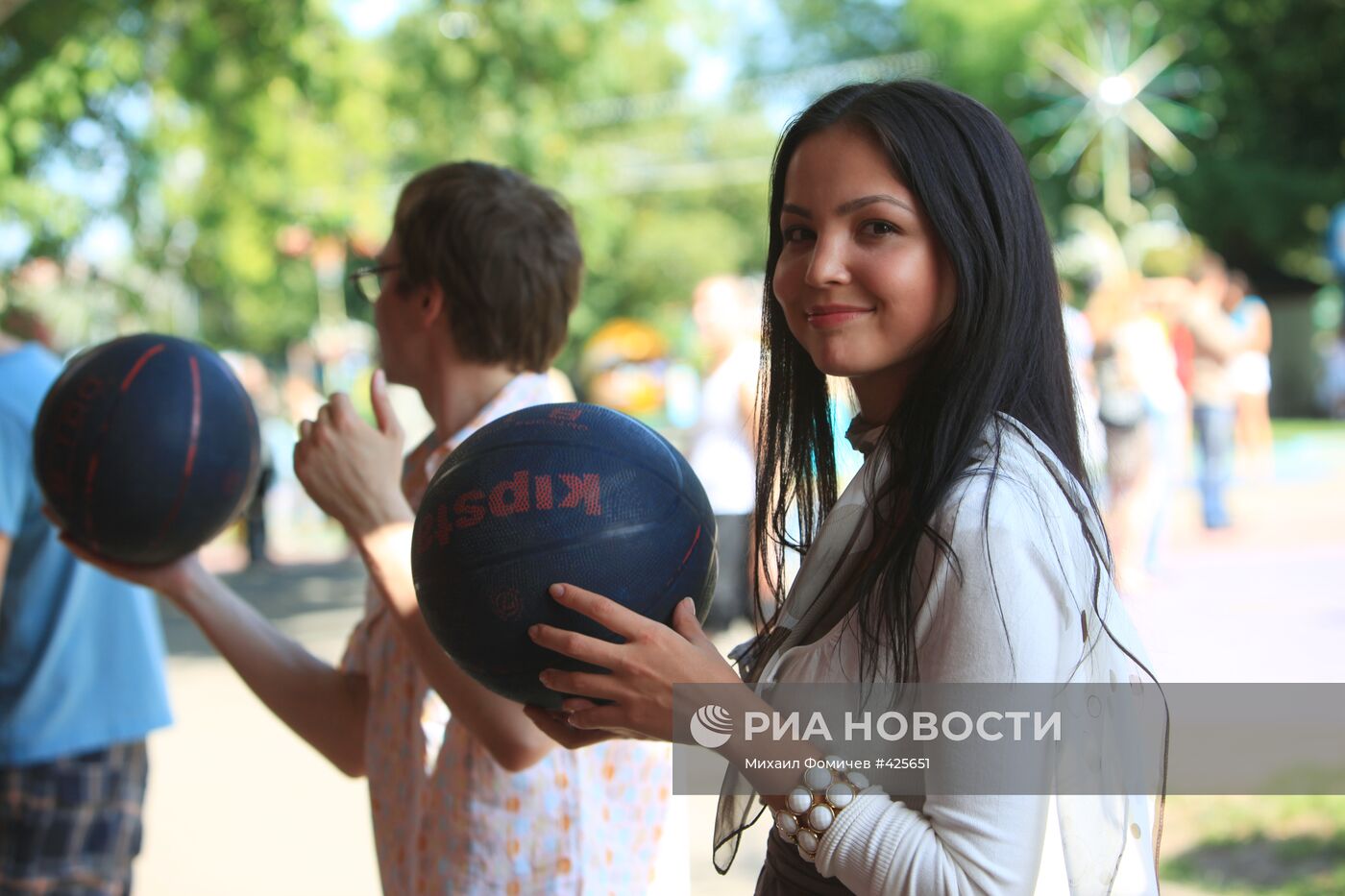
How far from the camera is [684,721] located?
68.5 inches

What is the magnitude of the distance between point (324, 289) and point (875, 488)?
2665cm

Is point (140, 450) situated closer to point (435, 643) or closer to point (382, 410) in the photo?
point (382, 410)

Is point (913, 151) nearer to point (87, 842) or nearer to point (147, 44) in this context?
point (87, 842)

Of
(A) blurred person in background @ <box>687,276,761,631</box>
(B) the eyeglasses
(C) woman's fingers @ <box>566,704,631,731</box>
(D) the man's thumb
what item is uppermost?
(A) blurred person in background @ <box>687,276,761,631</box>

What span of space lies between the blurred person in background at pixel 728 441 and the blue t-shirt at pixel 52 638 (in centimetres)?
420

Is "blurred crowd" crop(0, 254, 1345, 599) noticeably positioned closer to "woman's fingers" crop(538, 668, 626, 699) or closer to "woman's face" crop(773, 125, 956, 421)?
"woman's face" crop(773, 125, 956, 421)

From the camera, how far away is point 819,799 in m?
1.71

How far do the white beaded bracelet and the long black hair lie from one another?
0.14 m

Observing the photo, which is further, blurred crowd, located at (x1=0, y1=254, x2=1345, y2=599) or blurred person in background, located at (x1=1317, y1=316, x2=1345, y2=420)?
blurred person in background, located at (x1=1317, y1=316, x2=1345, y2=420)

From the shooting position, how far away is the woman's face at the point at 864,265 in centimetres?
177

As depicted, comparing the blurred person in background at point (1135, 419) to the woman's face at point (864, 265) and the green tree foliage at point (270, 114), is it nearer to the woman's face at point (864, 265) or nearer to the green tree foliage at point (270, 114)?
the green tree foliage at point (270, 114)

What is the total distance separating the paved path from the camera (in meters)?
5.59

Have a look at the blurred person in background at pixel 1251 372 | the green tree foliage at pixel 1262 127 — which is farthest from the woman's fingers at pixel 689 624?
the green tree foliage at pixel 1262 127

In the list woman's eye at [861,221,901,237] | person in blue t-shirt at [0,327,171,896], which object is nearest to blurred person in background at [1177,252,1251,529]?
person in blue t-shirt at [0,327,171,896]
